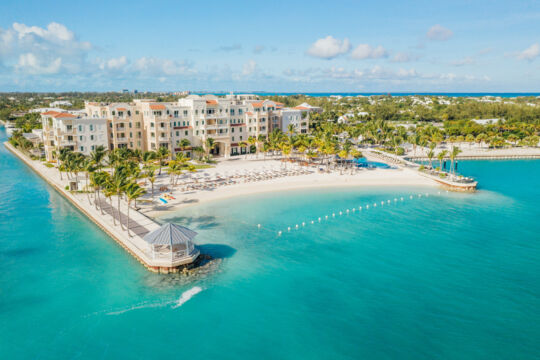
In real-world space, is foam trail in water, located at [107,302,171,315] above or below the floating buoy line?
below

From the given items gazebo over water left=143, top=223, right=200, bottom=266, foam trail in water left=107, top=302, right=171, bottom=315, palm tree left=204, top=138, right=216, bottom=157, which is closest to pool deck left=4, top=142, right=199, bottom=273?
gazebo over water left=143, top=223, right=200, bottom=266

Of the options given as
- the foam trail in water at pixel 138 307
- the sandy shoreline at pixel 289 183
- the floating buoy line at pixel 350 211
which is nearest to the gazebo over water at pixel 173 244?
the foam trail in water at pixel 138 307

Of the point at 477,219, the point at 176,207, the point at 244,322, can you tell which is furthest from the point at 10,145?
the point at 477,219

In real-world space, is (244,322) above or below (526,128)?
below

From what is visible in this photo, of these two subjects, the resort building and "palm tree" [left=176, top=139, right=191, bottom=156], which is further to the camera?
"palm tree" [left=176, top=139, right=191, bottom=156]

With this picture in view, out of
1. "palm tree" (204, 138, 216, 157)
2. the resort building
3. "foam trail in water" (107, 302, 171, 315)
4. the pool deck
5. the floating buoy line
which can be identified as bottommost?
"foam trail in water" (107, 302, 171, 315)

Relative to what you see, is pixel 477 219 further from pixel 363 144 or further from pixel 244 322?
pixel 363 144

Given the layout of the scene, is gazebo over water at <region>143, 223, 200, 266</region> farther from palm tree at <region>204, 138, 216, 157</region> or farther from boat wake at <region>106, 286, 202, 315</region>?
palm tree at <region>204, 138, 216, 157</region>
